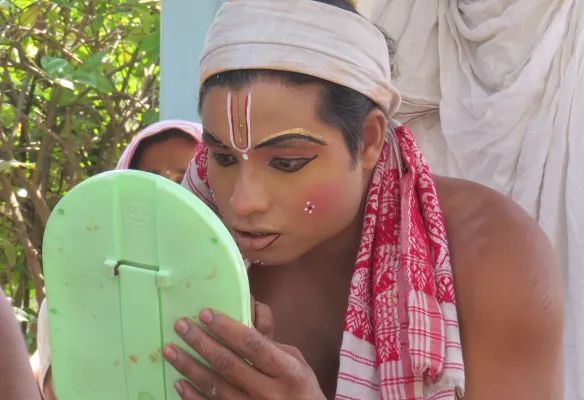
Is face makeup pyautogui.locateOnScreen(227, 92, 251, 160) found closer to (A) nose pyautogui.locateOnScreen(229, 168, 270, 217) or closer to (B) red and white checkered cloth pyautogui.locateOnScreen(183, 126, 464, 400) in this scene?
(A) nose pyautogui.locateOnScreen(229, 168, 270, 217)

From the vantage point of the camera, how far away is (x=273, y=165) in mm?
1532

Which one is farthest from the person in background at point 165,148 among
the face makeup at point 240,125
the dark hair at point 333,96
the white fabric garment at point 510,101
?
the face makeup at point 240,125

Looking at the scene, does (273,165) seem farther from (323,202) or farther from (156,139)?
(156,139)

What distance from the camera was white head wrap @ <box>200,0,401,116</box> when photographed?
5.06 ft

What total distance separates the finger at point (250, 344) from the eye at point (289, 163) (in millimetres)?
344

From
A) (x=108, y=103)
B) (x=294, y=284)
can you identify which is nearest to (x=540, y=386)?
(x=294, y=284)

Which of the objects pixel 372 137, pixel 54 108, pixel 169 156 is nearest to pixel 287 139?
pixel 372 137

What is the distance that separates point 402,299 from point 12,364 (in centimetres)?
62

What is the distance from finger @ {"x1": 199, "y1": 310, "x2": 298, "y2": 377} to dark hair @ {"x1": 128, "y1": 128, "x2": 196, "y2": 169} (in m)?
1.31

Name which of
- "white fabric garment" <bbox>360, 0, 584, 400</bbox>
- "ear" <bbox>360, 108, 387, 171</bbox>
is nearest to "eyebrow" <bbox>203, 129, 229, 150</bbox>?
"ear" <bbox>360, 108, 387, 171</bbox>

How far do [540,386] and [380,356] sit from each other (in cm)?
26

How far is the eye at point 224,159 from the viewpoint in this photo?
157cm

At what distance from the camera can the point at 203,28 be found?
315cm

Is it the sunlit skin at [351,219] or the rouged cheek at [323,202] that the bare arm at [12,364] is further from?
the rouged cheek at [323,202]
